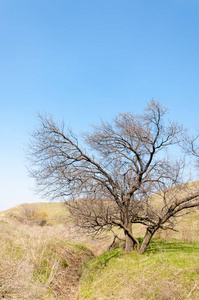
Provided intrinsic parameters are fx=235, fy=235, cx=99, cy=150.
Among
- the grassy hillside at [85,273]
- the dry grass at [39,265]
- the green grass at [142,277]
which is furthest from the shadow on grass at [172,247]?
the dry grass at [39,265]

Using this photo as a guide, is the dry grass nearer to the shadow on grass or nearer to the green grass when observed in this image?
the green grass

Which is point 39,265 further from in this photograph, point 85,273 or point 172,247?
point 172,247

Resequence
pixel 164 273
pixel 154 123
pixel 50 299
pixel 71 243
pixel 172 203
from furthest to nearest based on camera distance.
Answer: pixel 71 243
pixel 154 123
pixel 172 203
pixel 164 273
pixel 50 299

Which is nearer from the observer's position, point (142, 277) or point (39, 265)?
point (142, 277)

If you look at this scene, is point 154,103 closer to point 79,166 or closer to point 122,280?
point 79,166

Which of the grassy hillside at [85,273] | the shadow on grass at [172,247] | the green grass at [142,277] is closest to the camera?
the grassy hillside at [85,273]

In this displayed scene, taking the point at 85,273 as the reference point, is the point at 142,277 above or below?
above

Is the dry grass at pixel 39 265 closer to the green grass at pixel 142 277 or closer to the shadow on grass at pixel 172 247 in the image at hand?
the green grass at pixel 142 277

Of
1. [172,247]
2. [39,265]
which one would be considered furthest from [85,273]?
[172,247]

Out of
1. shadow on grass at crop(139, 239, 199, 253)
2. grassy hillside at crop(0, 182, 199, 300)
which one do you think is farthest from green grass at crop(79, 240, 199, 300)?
shadow on grass at crop(139, 239, 199, 253)

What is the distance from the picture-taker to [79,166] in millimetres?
11375

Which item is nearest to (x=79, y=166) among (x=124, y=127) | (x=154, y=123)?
(x=124, y=127)

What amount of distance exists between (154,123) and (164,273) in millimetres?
6921

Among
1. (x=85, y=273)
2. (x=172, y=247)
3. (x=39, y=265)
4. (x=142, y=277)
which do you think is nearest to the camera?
(x=142, y=277)
